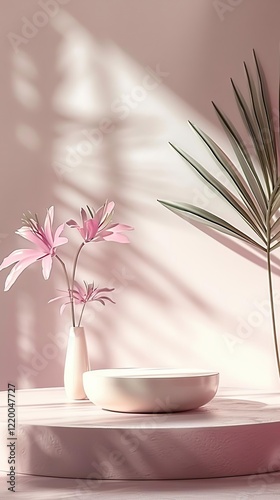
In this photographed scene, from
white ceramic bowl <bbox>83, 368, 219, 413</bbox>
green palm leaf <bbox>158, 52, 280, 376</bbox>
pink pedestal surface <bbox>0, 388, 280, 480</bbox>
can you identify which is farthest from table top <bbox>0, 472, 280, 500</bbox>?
green palm leaf <bbox>158, 52, 280, 376</bbox>

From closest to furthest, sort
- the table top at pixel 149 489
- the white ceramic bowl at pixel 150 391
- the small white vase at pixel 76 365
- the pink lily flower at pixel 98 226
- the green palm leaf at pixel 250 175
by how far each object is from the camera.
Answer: the table top at pixel 149 489 < the white ceramic bowl at pixel 150 391 < the pink lily flower at pixel 98 226 < the small white vase at pixel 76 365 < the green palm leaf at pixel 250 175

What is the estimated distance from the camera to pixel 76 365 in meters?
2.65

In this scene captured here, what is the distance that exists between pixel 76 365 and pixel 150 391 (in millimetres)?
494

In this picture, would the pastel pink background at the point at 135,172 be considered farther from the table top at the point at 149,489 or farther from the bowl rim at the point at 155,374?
the table top at the point at 149,489

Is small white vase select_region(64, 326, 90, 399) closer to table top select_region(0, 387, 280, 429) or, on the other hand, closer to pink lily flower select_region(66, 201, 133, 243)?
table top select_region(0, 387, 280, 429)

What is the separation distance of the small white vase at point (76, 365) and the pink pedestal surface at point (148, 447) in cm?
47

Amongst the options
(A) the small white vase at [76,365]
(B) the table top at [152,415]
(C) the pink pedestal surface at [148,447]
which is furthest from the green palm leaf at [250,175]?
(C) the pink pedestal surface at [148,447]

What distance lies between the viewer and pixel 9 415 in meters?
2.26

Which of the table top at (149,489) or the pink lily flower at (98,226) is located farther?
the pink lily flower at (98,226)

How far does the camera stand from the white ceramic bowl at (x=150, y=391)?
2217 mm

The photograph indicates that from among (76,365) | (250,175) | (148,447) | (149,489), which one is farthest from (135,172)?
(149,489)

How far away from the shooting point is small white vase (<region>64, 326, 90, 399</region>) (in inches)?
104

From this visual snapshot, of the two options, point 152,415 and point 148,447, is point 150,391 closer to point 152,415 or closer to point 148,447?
point 152,415

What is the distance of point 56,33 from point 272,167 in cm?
108
